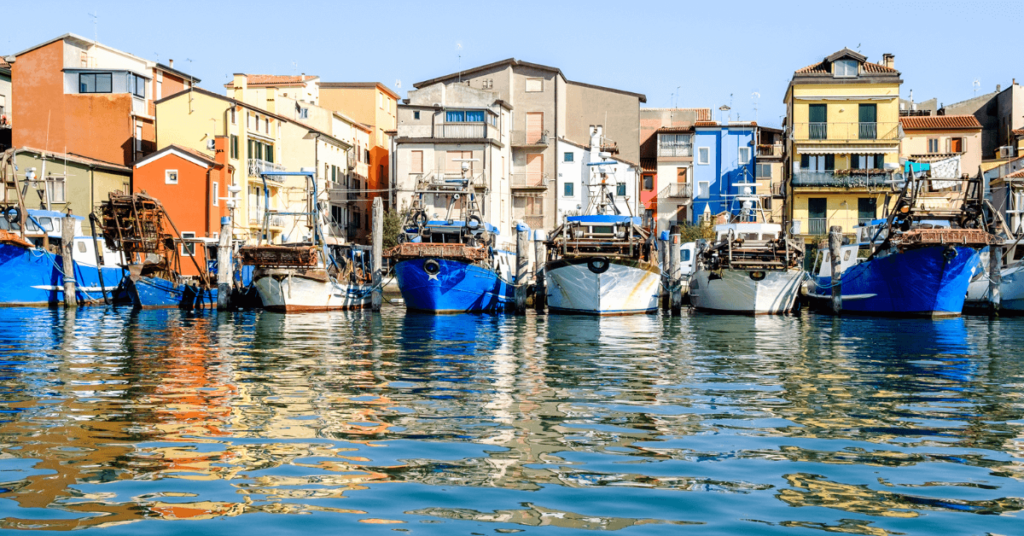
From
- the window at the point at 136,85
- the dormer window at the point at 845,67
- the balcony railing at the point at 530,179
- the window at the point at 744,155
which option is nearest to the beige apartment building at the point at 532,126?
the balcony railing at the point at 530,179

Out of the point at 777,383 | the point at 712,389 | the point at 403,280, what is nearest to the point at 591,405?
the point at 712,389

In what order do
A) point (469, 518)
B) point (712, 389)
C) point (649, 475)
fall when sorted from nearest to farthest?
point (469, 518) < point (649, 475) < point (712, 389)

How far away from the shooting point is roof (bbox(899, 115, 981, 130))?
72.1 m

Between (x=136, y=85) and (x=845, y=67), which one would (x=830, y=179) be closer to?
(x=845, y=67)

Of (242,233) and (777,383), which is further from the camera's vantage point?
(242,233)

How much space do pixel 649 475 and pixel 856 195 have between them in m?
59.9

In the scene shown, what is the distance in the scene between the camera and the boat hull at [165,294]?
42.7 metres

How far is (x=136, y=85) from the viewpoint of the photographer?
203ft

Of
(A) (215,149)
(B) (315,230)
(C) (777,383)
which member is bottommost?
(C) (777,383)

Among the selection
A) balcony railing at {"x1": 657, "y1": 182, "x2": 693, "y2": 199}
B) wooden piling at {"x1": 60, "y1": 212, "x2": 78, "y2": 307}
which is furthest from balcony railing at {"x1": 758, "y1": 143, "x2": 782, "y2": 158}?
wooden piling at {"x1": 60, "y1": 212, "x2": 78, "y2": 307}

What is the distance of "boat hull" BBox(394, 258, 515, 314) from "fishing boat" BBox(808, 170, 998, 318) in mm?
13696

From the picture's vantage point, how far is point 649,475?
9.63m

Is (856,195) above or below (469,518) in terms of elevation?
above

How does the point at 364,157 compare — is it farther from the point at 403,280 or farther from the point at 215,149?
the point at 403,280
